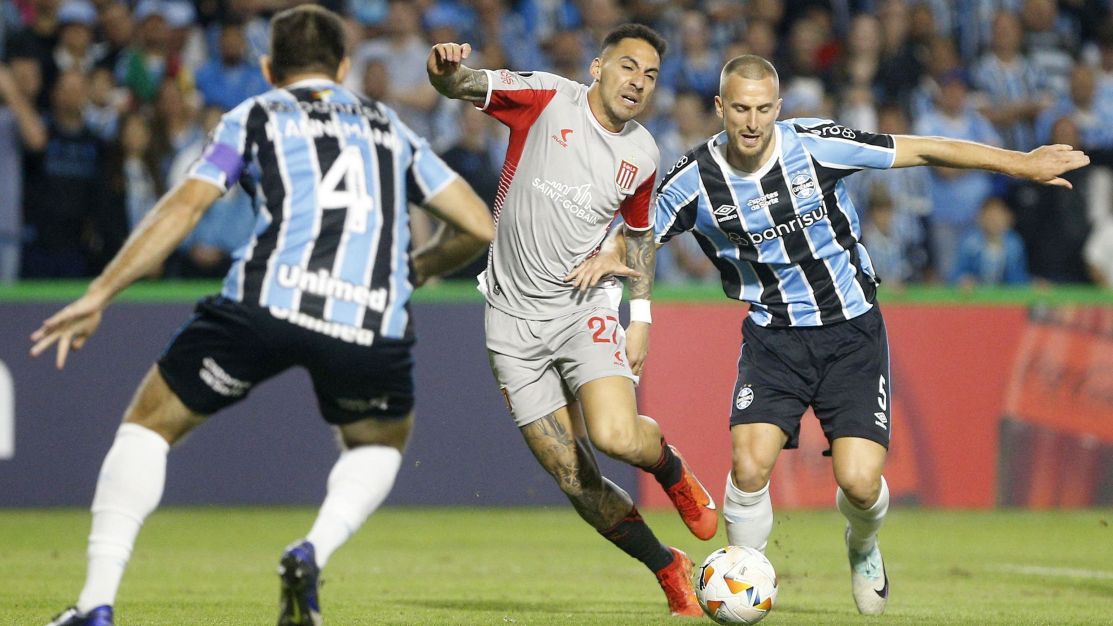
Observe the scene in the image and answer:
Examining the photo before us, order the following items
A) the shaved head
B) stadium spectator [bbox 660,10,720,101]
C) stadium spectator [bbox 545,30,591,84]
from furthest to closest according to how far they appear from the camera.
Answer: stadium spectator [bbox 660,10,720,101] → stadium spectator [bbox 545,30,591,84] → the shaved head

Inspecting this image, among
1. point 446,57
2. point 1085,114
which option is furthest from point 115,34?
point 1085,114

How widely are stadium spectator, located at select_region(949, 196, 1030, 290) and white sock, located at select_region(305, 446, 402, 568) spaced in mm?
8662

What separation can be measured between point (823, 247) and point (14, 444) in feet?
22.9

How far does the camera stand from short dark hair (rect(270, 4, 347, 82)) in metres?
5.37

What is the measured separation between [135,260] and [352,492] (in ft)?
3.51

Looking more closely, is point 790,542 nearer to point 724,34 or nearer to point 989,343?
point 989,343

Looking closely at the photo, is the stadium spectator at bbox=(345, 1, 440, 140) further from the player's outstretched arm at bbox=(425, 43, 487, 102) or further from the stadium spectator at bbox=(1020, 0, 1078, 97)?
the player's outstretched arm at bbox=(425, 43, 487, 102)

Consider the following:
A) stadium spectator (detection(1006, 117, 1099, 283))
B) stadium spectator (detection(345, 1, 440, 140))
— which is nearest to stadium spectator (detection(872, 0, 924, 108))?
stadium spectator (detection(1006, 117, 1099, 283))

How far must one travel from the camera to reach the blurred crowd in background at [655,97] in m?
12.1

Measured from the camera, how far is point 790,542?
10.3 meters

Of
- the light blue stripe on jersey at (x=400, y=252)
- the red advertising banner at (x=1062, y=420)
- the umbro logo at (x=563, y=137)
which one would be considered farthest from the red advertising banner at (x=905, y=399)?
the light blue stripe on jersey at (x=400, y=252)

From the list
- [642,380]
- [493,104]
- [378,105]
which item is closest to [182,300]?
[642,380]

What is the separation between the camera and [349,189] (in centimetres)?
528

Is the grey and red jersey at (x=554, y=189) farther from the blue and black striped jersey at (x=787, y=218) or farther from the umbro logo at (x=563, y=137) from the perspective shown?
the blue and black striped jersey at (x=787, y=218)
